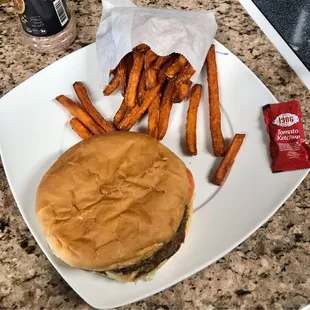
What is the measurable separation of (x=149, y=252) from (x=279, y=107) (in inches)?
22.2

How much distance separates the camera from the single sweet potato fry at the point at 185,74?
131cm

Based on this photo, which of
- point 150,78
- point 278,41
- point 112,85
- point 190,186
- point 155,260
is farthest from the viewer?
point 278,41

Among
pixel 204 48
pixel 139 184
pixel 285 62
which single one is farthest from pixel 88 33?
pixel 139 184

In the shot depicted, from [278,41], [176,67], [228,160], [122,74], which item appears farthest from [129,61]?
[278,41]

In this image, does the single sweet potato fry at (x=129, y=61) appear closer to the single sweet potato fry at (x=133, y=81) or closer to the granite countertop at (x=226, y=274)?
the single sweet potato fry at (x=133, y=81)

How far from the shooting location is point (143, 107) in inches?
51.6

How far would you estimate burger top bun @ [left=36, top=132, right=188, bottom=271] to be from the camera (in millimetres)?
1012

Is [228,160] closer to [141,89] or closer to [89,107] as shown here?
[141,89]

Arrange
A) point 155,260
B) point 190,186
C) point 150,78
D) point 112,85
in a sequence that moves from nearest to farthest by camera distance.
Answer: point 155,260, point 190,186, point 150,78, point 112,85

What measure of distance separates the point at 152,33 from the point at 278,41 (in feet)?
1.55

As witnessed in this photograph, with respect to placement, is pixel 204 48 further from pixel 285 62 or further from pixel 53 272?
pixel 53 272

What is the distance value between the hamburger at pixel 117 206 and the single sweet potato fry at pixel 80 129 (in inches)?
5.8

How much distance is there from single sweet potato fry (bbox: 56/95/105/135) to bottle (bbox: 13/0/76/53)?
0.28 meters

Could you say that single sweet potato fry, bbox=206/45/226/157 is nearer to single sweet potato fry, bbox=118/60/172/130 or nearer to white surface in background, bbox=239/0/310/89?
single sweet potato fry, bbox=118/60/172/130
